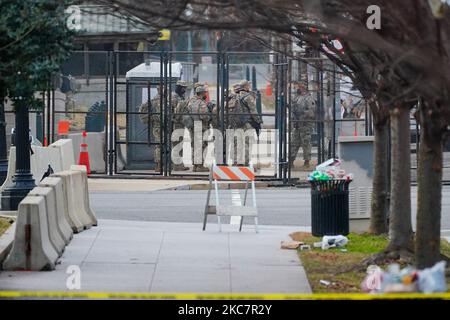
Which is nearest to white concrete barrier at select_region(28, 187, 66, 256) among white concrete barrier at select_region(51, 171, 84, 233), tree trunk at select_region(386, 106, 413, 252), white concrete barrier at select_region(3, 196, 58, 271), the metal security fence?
white concrete barrier at select_region(3, 196, 58, 271)

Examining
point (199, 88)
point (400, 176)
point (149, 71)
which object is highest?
point (149, 71)

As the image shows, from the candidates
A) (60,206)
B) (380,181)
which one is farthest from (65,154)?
(380,181)

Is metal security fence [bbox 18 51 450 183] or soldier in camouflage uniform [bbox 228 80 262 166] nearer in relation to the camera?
metal security fence [bbox 18 51 450 183]

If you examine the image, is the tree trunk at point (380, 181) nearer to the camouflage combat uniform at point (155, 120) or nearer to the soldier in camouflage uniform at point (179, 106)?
the soldier in camouflage uniform at point (179, 106)

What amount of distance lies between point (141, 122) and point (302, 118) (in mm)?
3912

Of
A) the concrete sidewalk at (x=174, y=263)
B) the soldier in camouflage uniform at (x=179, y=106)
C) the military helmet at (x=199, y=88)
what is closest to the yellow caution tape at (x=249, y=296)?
the concrete sidewalk at (x=174, y=263)

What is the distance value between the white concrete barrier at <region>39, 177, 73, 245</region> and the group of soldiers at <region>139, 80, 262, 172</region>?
1102cm

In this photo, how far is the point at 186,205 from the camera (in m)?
19.8

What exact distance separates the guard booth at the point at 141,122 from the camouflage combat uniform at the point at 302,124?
3.01 meters

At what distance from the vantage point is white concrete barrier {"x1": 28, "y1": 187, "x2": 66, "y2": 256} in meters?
11.9

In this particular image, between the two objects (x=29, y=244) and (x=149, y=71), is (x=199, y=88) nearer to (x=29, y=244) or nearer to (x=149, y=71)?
(x=149, y=71)

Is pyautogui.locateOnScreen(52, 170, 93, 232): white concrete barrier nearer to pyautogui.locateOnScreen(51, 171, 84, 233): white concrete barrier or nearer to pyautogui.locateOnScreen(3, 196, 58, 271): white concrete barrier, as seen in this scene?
pyautogui.locateOnScreen(51, 171, 84, 233): white concrete barrier

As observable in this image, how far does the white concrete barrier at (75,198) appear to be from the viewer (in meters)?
14.3

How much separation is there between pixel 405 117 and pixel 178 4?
4.28 meters
